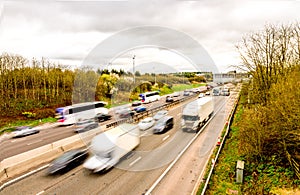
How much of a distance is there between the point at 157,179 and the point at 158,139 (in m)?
6.20

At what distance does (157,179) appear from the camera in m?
10.2

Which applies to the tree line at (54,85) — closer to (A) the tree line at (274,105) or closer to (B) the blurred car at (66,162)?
(B) the blurred car at (66,162)

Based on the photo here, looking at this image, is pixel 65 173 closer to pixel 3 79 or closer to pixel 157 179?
pixel 157 179

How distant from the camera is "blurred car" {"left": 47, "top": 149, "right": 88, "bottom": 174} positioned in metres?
10.6

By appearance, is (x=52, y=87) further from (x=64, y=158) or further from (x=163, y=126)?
(x=64, y=158)

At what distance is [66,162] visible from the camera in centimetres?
1102

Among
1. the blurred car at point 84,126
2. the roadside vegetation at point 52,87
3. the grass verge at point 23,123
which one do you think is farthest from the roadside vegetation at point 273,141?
the grass verge at point 23,123

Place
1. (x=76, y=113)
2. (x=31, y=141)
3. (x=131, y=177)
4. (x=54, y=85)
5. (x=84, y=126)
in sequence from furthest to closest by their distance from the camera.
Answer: (x=54, y=85) < (x=76, y=113) < (x=84, y=126) < (x=31, y=141) < (x=131, y=177)

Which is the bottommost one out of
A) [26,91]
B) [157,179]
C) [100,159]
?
[157,179]

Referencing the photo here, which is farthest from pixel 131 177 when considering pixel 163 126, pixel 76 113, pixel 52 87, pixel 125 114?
pixel 52 87

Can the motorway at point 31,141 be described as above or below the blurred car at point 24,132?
below

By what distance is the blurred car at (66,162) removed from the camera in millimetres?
10627

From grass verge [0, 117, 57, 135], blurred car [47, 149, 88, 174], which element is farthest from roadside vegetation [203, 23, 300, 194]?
grass verge [0, 117, 57, 135]

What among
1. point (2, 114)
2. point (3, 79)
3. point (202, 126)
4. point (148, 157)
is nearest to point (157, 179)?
point (148, 157)
